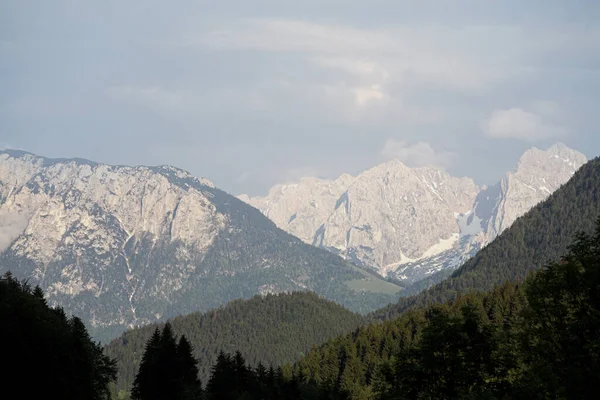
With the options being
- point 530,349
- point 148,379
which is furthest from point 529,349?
point 148,379

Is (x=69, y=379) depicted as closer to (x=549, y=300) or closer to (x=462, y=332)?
(x=462, y=332)

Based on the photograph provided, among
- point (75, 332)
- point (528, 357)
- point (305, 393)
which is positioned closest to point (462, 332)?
point (528, 357)

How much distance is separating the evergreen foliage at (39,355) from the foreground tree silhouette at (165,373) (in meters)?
7.20

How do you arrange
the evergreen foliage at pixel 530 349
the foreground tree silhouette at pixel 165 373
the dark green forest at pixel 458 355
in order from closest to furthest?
1. the evergreen foliage at pixel 530 349
2. the dark green forest at pixel 458 355
3. the foreground tree silhouette at pixel 165 373

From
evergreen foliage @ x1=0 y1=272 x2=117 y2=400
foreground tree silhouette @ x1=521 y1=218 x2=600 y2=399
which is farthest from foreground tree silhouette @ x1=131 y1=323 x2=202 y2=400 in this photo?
foreground tree silhouette @ x1=521 y1=218 x2=600 y2=399

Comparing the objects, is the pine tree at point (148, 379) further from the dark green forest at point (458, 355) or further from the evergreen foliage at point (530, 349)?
the evergreen foliage at point (530, 349)

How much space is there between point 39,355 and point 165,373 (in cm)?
2810

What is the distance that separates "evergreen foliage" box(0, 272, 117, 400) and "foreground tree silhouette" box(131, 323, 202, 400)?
720cm

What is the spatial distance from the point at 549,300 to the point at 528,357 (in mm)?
5352

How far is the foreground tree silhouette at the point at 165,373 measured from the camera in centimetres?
11106

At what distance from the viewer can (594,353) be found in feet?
189

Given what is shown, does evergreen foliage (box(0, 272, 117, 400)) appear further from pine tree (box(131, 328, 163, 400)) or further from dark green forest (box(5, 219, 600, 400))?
pine tree (box(131, 328, 163, 400))

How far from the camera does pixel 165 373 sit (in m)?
115

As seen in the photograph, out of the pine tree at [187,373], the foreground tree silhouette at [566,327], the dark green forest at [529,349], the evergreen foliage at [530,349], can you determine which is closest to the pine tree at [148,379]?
the pine tree at [187,373]
